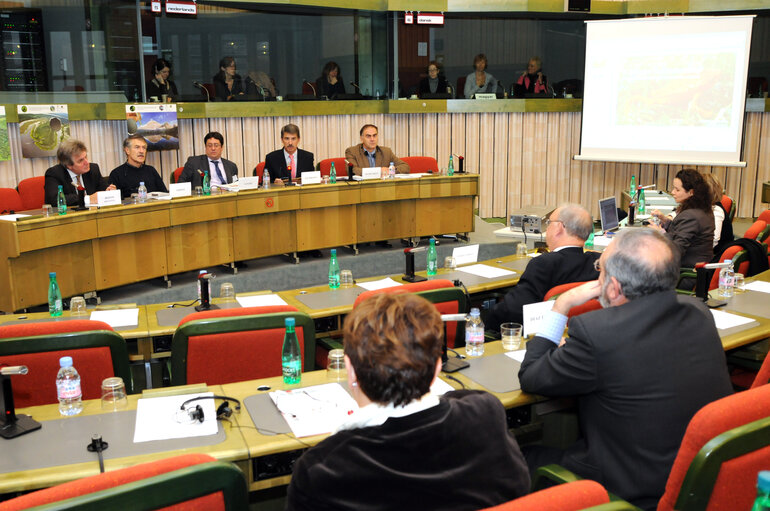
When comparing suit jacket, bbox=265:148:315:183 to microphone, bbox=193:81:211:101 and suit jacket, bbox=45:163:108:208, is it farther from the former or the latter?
suit jacket, bbox=45:163:108:208

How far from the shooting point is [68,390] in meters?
2.36

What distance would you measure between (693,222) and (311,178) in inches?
148

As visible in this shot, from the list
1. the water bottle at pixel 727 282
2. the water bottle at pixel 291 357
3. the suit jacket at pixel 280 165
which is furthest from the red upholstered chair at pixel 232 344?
the suit jacket at pixel 280 165

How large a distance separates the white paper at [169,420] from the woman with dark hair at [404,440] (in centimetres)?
75

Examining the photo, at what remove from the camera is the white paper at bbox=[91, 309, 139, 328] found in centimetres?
348

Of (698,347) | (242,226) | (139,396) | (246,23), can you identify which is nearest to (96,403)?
(139,396)

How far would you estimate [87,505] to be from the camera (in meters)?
1.42

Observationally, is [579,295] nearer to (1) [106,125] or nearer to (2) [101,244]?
(2) [101,244]

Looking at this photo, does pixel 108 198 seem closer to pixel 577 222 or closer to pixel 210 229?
pixel 210 229

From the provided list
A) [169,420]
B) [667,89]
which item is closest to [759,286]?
[169,420]

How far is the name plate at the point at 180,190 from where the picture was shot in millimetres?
6423

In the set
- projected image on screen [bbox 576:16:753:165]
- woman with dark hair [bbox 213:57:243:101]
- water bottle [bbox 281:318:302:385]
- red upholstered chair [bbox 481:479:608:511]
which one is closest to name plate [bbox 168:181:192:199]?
woman with dark hair [bbox 213:57:243:101]

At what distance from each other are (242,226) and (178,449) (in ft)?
16.3

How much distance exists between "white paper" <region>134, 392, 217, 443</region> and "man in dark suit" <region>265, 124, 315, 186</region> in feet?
17.3
